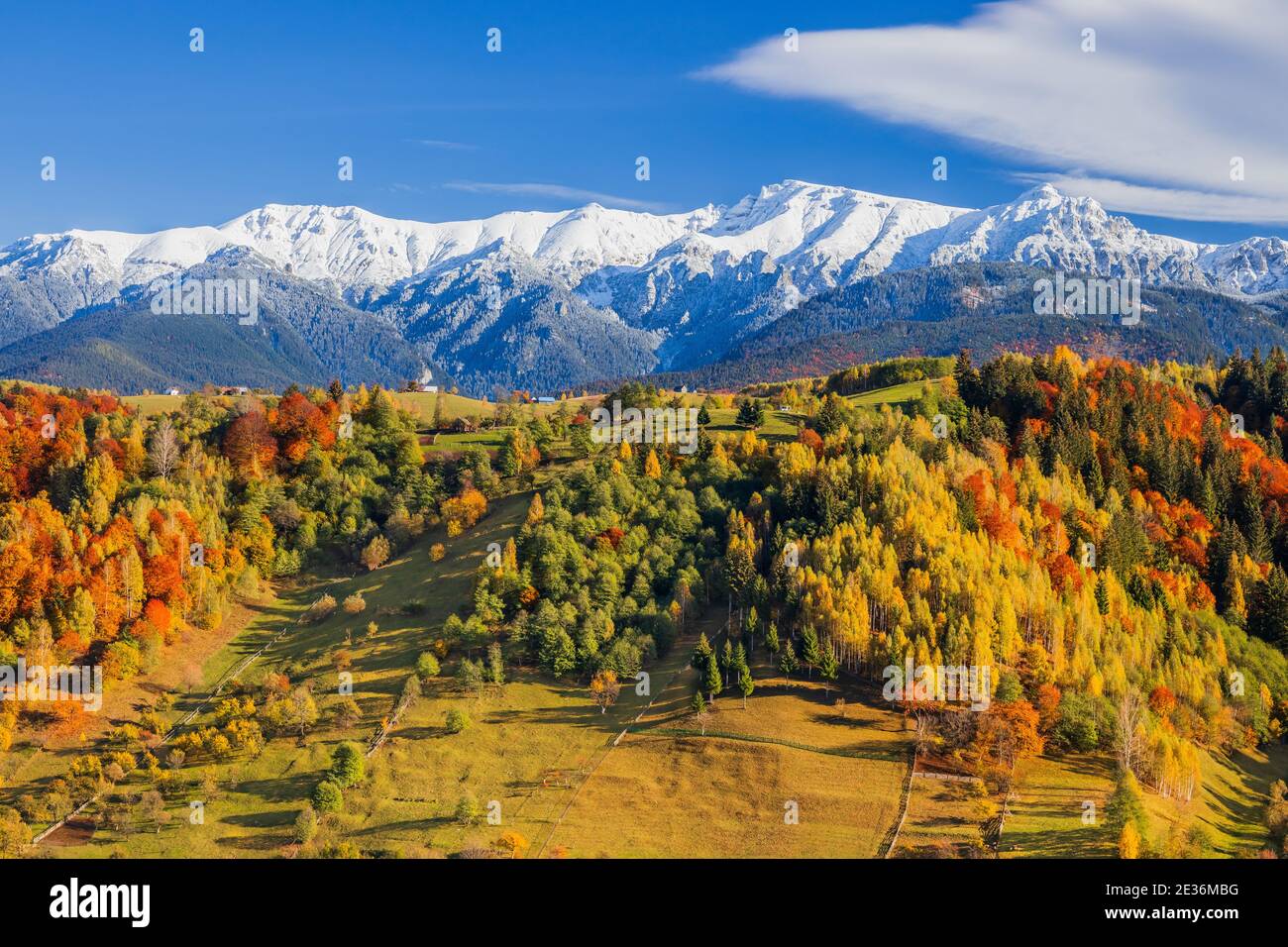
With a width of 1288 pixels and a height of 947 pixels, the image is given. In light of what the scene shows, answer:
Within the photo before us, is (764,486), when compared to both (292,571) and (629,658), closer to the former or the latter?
(629,658)

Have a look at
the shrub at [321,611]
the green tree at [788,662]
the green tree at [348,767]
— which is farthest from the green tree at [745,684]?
the shrub at [321,611]

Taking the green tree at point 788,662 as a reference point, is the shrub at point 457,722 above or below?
below

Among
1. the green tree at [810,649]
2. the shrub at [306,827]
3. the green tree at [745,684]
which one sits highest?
the green tree at [810,649]

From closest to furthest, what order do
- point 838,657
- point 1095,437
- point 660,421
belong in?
point 838,657
point 1095,437
point 660,421

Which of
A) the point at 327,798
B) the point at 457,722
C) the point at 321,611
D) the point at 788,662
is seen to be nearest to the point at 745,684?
the point at 788,662

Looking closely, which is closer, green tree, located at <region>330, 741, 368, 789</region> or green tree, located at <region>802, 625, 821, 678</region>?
green tree, located at <region>330, 741, 368, 789</region>

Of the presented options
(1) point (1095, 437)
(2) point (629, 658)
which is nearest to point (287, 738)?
(2) point (629, 658)

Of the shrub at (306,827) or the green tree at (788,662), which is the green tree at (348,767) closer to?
the shrub at (306,827)

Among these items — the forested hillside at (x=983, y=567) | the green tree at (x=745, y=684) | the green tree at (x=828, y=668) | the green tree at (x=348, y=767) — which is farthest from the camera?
the forested hillside at (x=983, y=567)

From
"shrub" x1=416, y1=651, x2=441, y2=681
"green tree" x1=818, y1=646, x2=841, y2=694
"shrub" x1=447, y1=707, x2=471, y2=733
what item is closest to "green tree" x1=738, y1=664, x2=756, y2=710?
"green tree" x1=818, y1=646, x2=841, y2=694

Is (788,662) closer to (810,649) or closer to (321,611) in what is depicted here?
(810,649)

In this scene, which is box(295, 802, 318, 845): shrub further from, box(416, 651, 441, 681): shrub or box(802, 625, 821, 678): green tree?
box(802, 625, 821, 678): green tree
